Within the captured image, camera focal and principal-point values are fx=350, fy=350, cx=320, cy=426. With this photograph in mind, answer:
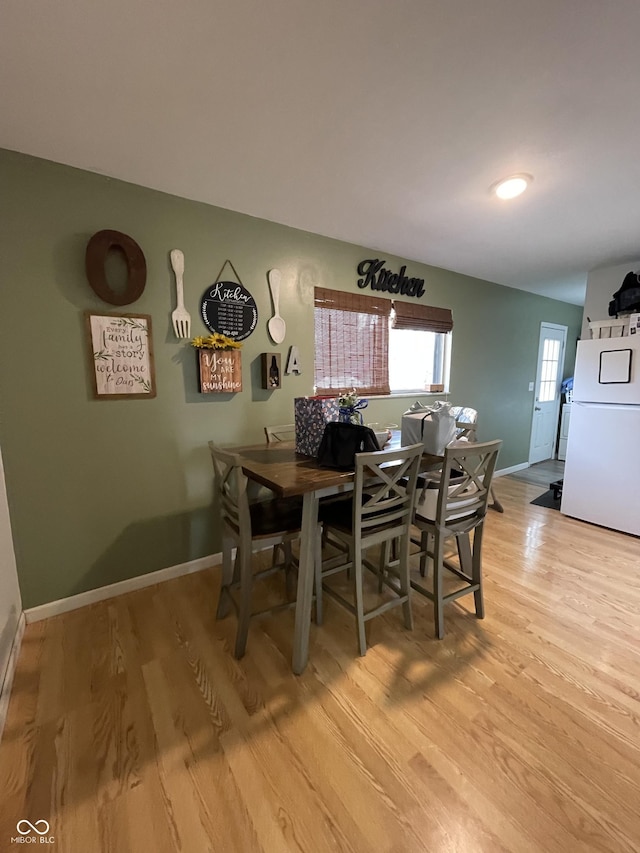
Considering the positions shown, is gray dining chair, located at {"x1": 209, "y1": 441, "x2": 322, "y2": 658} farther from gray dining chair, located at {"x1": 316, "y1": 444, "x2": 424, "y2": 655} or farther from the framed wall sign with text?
the framed wall sign with text

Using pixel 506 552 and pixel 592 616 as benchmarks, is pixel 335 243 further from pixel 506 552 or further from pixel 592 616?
pixel 592 616

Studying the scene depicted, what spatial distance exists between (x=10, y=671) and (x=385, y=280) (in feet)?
11.3

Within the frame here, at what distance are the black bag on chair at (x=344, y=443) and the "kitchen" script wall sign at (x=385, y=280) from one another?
1830mm

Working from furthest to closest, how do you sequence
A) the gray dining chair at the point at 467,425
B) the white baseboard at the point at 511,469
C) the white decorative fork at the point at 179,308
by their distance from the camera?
the white baseboard at the point at 511,469 → the gray dining chair at the point at 467,425 → the white decorative fork at the point at 179,308

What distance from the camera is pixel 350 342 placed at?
3057 mm

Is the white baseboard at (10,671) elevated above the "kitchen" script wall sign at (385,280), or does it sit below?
below

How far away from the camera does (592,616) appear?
196 centimetres

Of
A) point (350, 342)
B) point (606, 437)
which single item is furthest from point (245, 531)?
point (606, 437)

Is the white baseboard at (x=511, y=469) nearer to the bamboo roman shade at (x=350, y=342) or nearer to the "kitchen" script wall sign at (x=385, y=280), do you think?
the bamboo roman shade at (x=350, y=342)

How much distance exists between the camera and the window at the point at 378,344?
2.90 metres

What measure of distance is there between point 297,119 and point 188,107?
0.44 metres

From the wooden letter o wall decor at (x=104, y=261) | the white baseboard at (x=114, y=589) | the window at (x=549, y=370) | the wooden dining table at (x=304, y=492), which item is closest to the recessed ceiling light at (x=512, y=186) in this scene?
the wooden dining table at (x=304, y=492)

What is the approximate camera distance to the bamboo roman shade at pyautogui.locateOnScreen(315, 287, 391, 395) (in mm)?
2865

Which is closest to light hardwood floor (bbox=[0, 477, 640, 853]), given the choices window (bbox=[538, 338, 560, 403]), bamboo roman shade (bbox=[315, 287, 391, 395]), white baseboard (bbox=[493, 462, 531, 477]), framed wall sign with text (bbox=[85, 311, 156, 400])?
framed wall sign with text (bbox=[85, 311, 156, 400])
